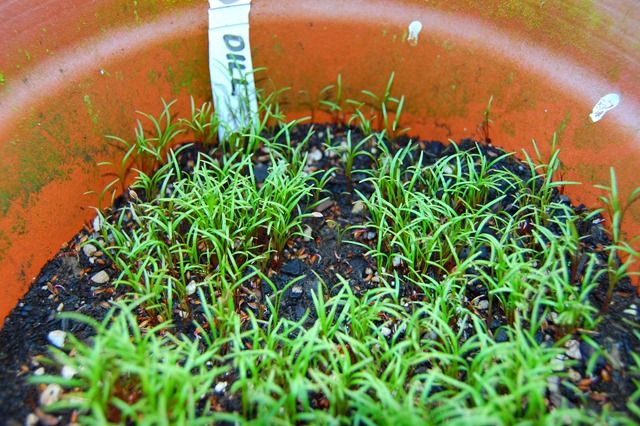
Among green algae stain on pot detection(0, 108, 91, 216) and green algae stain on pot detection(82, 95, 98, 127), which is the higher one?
green algae stain on pot detection(82, 95, 98, 127)

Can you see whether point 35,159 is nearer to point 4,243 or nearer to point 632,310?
point 4,243

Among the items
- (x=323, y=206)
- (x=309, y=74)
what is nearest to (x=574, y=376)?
(x=323, y=206)

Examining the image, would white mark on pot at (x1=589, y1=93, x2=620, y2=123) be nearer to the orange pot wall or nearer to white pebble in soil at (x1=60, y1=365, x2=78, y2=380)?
the orange pot wall

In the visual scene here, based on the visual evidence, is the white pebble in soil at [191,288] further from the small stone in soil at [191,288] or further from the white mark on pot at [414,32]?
the white mark on pot at [414,32]

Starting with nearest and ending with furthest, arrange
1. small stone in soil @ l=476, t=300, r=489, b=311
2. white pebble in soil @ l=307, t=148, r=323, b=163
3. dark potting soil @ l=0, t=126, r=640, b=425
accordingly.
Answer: dark potting soil @ l=0, t=126, r=640, b=425 → small stone in soil @ l=476, t=300, r=489, b=311 → white pebble in soil @ l=307, t=148, r=323, b=163

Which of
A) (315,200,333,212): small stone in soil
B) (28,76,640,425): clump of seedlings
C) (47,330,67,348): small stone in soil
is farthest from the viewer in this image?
(315,200,333,212): small stone in soil

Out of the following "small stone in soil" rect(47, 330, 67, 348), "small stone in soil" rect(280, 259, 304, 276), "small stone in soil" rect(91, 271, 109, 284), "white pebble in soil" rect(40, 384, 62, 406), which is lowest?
"white pebble in soil" rect(40, 384, 62, 406)

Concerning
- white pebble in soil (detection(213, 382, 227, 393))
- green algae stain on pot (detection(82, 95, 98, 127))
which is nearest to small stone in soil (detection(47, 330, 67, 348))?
white pebble in soil (detection(213, 382, 227, 393))
